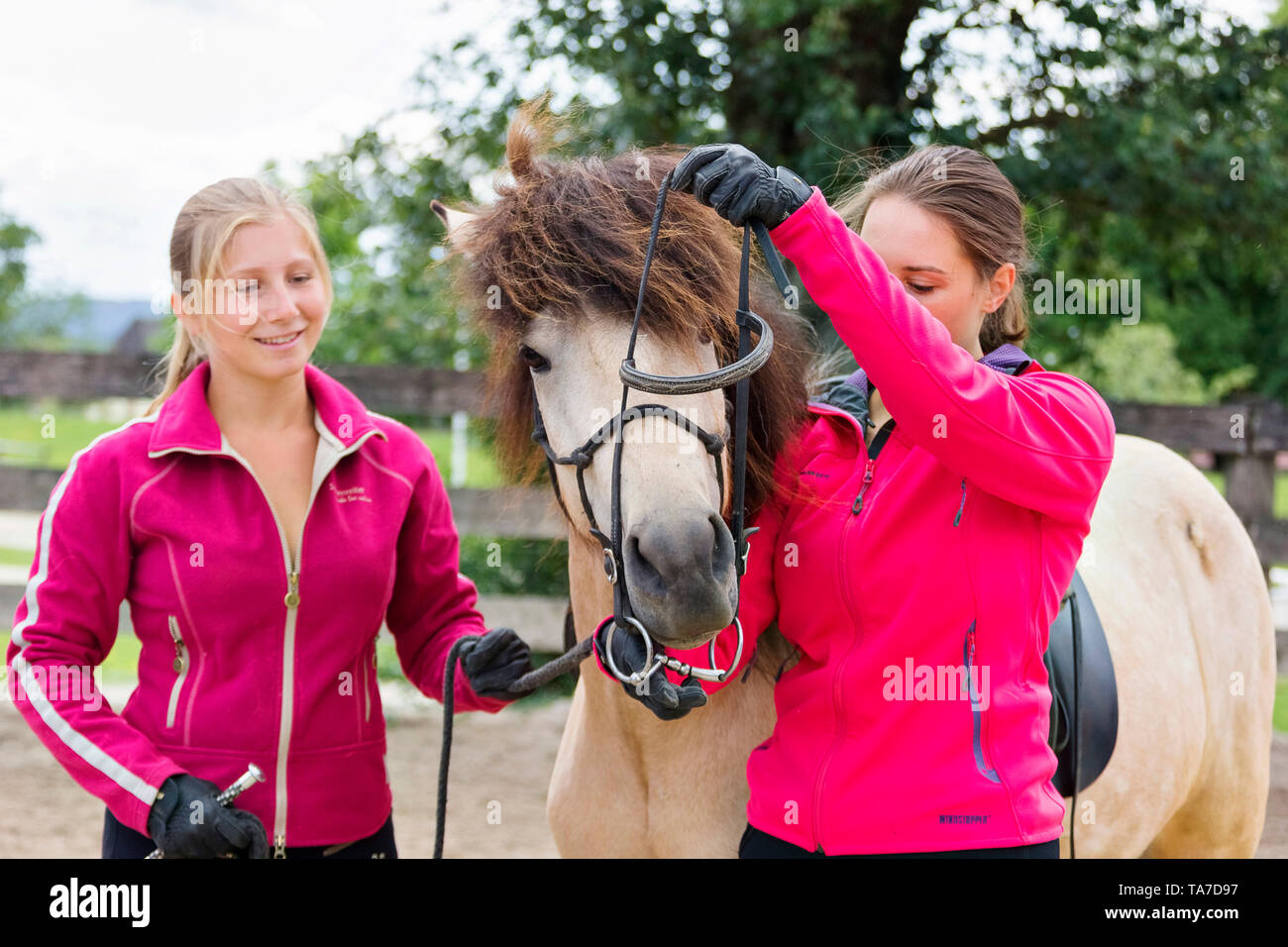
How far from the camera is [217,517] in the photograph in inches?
78.7

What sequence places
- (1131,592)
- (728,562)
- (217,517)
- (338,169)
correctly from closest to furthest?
(728,562) < (217,517) < (1131,592) < (338,169)

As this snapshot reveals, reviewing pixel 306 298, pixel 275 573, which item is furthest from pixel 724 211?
pixel 275 573

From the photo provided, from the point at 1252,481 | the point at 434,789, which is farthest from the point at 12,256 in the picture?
the point at 1252,481

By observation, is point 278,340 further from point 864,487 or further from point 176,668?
point 864,487

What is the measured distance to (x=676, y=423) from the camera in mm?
1550

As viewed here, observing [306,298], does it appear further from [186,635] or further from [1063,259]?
[1063,259]

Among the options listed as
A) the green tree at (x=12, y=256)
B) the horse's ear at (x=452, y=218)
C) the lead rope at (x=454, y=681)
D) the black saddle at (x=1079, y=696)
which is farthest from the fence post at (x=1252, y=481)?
the green tree at (x=12, y=256)

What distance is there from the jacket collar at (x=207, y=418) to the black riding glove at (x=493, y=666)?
50 cm

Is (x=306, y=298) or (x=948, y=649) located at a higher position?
(x=306, y=298)

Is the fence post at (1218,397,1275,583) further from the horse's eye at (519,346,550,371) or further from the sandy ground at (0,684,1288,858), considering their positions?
the horse's eye at (519,346,550,371)

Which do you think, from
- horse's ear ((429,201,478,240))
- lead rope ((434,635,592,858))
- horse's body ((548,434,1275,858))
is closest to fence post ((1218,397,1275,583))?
horse's body ((548,434,1275,858))

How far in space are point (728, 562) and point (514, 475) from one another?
0.71 meters

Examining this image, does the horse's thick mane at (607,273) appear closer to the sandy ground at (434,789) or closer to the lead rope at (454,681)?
the lead rope at (454,681)
